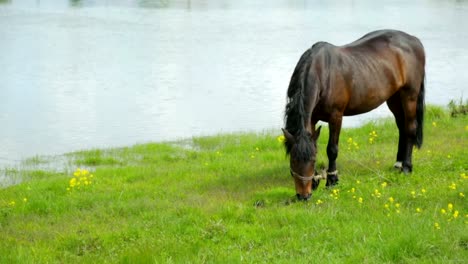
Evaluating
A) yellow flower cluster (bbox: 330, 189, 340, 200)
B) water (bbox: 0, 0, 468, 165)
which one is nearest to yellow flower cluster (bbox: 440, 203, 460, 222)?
yellow flower cluster (bbox: 330, 189, 340, 200)

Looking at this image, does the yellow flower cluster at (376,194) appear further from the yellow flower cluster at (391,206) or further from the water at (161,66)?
the water at (161,66)

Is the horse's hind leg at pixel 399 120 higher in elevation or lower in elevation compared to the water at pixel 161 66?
higher

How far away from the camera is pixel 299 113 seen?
7.49 metres

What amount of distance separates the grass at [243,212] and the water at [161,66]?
3782mm

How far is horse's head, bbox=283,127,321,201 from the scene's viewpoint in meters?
7.17

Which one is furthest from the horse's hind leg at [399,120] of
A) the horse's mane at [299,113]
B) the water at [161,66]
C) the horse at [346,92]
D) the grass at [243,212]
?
the water at [161,66]

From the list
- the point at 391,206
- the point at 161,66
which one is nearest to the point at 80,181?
the point at 391,206

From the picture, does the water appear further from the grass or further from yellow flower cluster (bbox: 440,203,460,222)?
yellow flower cluster (bbox: 440,203,460,222)

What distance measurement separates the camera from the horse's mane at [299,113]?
23.7ft

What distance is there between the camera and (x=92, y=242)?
20.3 feet

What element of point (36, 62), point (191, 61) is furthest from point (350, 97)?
point (36, 62)

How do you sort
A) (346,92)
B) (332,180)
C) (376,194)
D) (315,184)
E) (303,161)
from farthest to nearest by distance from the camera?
(346,92)
(332,180)
(315,184)
(376,194)
(303,161)

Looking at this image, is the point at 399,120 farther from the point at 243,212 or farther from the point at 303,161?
the point at 243,212

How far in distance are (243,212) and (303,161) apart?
0.85 metres
